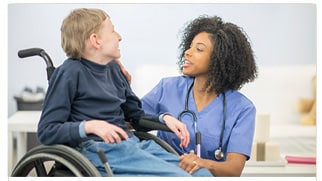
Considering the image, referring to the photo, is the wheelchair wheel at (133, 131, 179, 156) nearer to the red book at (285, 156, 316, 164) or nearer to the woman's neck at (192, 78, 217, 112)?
the woman's neck at (192, 78, 217, 112)

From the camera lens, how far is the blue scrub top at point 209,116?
1.69 metres

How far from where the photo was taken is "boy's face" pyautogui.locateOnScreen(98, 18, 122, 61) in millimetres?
1572

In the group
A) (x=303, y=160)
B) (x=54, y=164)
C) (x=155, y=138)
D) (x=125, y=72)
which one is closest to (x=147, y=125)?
(x=155, y=138)

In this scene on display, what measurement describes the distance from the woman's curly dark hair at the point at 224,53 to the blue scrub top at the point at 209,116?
4cm

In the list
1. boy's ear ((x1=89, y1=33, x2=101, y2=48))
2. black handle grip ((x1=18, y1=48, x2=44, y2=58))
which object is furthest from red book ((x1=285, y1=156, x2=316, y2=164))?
black handle grip ((x1=18, y1=48, x2=44, y2=58))

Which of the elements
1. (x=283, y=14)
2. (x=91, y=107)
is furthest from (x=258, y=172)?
(x=91, y=107)

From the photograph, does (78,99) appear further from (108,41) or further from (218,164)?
(218,164)

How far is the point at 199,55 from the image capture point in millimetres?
1726

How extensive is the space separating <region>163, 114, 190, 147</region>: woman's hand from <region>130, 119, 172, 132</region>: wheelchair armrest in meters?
0.02

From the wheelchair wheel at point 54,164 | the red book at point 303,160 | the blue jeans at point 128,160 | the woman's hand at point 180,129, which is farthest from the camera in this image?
the red book at point 303,160

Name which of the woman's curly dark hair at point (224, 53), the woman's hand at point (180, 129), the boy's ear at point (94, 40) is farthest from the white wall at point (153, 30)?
the woman's hand at point (180, 129)

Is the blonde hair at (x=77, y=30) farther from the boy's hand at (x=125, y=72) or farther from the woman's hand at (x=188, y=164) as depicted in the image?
the woman's hand at (x=188, y=164)
